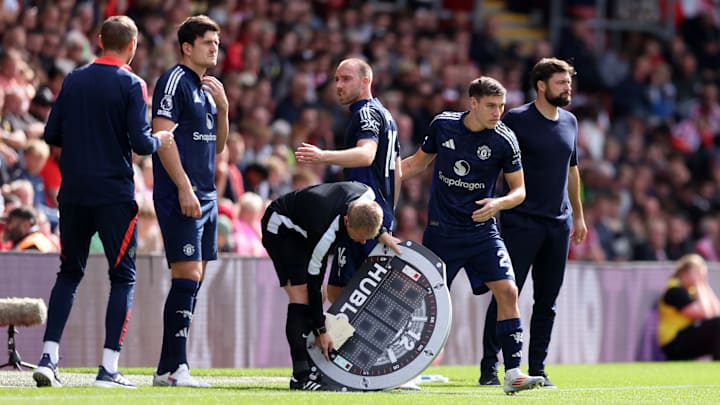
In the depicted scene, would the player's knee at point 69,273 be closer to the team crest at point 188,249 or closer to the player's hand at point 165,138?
the team crest at point 188,249

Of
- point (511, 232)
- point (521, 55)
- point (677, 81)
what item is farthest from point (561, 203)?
point (677, 81)

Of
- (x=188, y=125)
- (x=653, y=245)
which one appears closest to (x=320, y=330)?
(x=188, y=125)

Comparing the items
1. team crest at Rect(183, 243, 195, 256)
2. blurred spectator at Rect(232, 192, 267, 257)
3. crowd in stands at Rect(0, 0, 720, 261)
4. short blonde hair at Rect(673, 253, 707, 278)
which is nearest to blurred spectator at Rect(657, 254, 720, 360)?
short blonde hair at Rect(673, 253, 707, 278)

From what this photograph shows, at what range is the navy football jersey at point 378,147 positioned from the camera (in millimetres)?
9812

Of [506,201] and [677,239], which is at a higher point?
[506,201]

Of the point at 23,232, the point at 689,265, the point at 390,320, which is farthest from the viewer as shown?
the point at 689,265

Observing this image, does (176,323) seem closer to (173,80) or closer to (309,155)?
(309,155)

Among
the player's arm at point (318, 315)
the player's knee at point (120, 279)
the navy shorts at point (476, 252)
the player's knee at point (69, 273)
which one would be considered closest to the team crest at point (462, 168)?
the navy shorts at point (476, 252)

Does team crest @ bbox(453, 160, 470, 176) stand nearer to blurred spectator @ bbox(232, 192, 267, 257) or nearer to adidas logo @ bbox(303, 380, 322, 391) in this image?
adidas logo @ bbox(303, 380, 322, 391)

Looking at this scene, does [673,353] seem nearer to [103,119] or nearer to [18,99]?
[18,99]

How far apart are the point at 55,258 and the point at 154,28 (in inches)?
209

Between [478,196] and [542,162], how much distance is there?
858 mm

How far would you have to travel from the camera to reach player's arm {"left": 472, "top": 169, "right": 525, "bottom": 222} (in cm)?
997

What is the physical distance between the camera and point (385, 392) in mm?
9398
